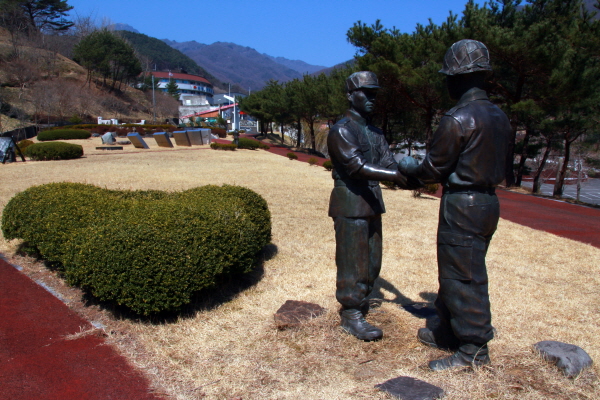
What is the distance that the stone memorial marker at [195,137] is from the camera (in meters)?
25.8

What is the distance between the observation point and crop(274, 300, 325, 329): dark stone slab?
3994 mm

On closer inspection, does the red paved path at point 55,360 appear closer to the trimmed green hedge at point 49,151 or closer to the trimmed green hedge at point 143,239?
the trimmed green hedge at point 143,239

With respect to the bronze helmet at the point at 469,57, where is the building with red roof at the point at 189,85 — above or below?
above

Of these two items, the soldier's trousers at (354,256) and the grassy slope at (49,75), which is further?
the grassy slope at (49,75)

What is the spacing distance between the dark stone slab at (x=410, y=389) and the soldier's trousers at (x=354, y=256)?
0.82m

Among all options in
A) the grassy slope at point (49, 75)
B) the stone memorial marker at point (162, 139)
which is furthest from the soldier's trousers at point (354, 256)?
the grassy slope at point (49, 75)

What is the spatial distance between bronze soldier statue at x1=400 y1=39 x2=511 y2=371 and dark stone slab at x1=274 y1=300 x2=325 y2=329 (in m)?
1.44

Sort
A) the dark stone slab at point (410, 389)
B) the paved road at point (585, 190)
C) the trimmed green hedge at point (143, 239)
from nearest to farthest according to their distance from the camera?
the dark stone slab at point (410, 389), the trimmed green hedge at point (143, 239), the paved road at point (585, 190)

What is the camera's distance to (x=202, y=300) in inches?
186

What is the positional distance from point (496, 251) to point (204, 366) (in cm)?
547

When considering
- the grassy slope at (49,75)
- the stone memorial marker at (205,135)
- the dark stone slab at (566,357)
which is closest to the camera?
the dark stone slab at (566,357)

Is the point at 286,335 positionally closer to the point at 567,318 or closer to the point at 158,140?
the point at 567,318

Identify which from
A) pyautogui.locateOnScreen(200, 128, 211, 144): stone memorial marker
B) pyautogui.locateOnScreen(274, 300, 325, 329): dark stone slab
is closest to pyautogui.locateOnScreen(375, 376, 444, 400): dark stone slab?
pyautogui.locateOnScreen(274, 300, 325, 329): dark stone slab

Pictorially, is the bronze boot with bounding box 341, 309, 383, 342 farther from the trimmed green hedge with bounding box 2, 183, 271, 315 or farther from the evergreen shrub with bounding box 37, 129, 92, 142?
the evergreen shrub with bounding box 37, 129, 92, 142
